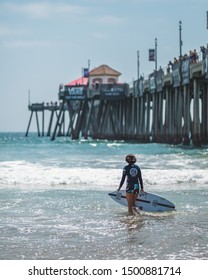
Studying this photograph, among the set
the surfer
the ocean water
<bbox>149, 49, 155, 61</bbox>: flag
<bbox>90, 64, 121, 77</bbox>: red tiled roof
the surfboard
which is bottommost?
the ocean water

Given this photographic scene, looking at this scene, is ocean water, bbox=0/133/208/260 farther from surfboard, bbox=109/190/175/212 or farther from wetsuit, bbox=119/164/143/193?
wetsuit, bbox=119/164/143/193

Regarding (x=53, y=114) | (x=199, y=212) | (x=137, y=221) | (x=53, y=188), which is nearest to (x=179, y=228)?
(x=137, y=221)

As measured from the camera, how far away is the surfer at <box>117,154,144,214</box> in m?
14.1

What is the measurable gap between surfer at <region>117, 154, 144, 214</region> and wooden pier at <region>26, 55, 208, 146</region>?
2775cm

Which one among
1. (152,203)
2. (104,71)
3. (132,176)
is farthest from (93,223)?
(104,71)

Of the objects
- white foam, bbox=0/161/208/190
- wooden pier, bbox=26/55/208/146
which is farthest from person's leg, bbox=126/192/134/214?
wooden pier, bbox=26/55/208/146

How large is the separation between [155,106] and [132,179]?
153 ft

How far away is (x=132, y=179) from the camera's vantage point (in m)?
14.1

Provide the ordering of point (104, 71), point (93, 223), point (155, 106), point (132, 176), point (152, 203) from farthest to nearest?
point (104, 71)
point (155, 106)
point (152, 203)
point (132, 176)
point (93, 223)

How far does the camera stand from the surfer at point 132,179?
14.1 metres

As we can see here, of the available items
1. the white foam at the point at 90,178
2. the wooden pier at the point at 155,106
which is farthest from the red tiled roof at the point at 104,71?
the white foam at the point at 90,178

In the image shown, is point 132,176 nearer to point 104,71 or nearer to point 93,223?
point 93,223

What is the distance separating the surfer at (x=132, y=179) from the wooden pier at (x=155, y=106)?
91.0 feet
